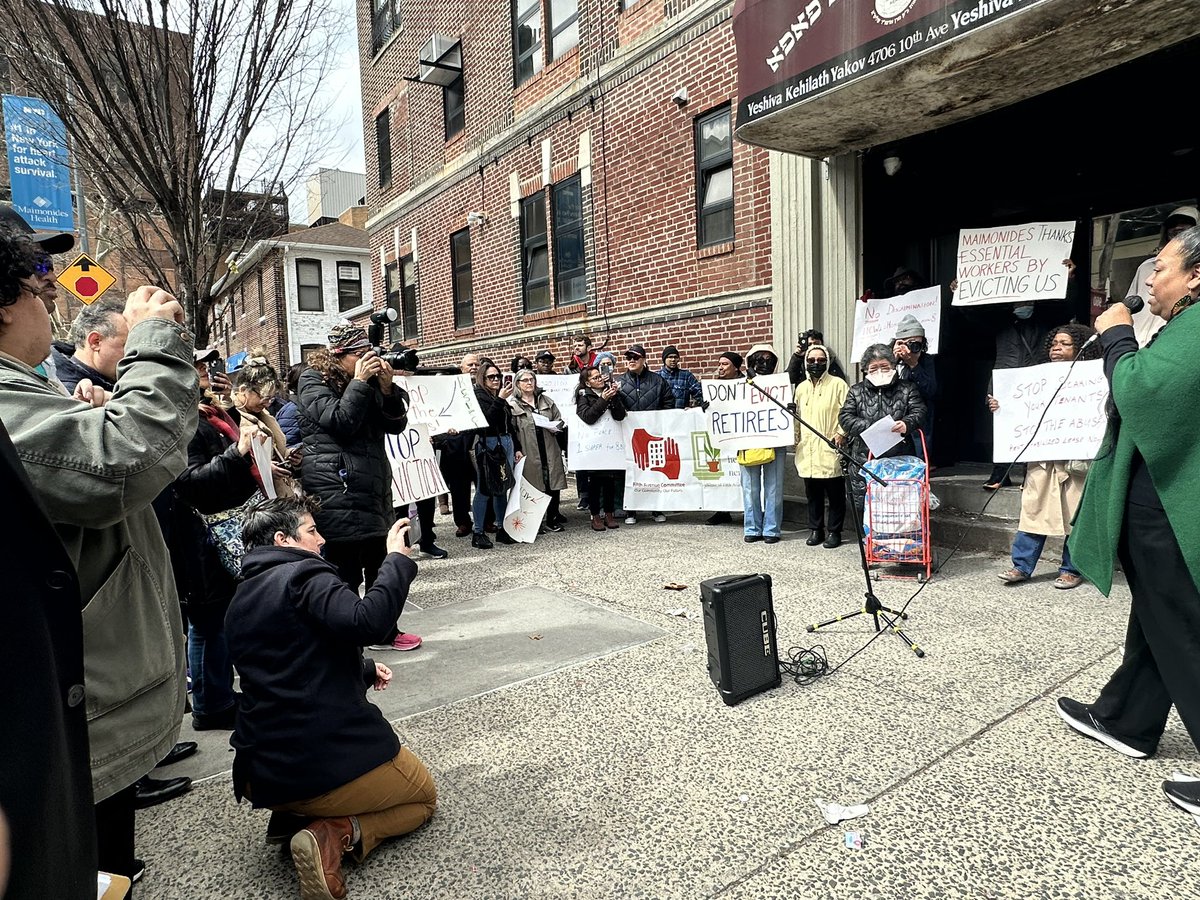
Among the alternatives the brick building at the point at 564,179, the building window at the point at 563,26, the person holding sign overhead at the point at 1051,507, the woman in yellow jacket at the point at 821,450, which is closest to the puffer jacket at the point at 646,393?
the brick building at the point at 564,179

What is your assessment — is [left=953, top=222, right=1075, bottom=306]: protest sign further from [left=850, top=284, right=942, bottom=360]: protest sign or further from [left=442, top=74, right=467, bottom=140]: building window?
[left=442, top=74, right=467, bottom=140]: building window

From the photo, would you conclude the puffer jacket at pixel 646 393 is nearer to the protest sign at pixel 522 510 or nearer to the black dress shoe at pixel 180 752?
the protest sign at pixel 522 510

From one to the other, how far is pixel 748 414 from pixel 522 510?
259 centimetres

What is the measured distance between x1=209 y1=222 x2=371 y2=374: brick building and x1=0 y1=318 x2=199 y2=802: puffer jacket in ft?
88.1

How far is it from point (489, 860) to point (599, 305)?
9.07 m

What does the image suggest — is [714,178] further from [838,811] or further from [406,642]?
[838,811]

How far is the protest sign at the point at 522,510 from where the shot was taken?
7.71 m

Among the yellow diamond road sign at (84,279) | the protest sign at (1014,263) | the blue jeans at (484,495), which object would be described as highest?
the yellow diamond road sign at (84,279)

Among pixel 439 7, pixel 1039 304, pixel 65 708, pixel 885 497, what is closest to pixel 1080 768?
pixel 885 497

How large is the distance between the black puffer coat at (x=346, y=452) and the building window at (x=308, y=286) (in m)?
25.8

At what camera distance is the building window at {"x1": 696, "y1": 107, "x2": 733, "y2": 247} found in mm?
8672

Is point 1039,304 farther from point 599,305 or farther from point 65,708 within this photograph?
point 65,708

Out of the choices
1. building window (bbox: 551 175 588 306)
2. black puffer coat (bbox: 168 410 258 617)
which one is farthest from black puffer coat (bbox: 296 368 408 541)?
building window (bbox: 551 175 588 306)

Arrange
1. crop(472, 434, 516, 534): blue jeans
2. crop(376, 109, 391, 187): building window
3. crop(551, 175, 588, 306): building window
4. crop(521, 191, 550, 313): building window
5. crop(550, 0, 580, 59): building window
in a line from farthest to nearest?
1. crop(376, 109, 391, 187): building window
2. crop(521, 191, 550, 313): building window
3. crop(551, 175, 588, 306): building window
4. crop(550, 0, 580, 59): building window
5. crop(472, 434, 516, 534): blue jeans
